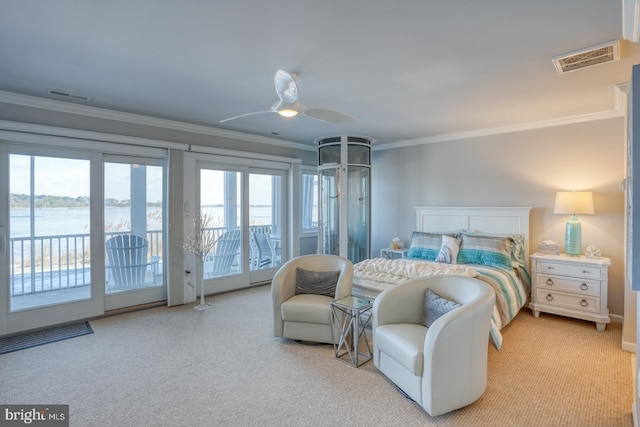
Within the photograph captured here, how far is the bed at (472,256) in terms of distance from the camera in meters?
3.38

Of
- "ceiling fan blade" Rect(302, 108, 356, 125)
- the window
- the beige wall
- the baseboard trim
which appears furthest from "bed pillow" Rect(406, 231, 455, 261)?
"ceiling fan blade" Rect(302, 108, 356, 125)

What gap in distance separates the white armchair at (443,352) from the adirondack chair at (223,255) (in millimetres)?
3237

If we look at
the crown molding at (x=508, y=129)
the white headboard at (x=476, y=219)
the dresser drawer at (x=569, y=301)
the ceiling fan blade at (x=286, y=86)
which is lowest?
the dresser drawer at (x=569, y=301)

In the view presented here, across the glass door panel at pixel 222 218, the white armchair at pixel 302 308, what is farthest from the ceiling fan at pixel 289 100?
the glass door panel at pixel 222 218

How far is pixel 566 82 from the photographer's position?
299 cm

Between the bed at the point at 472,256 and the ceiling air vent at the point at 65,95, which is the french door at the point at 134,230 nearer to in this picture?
the ceiling air vent at the point at 65,95

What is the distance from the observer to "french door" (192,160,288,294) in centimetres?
500

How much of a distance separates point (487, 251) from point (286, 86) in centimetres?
314

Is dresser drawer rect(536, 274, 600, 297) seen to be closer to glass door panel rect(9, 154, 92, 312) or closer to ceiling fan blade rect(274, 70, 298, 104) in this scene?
ceiling fan blade rect(274, 70, 298, 104)

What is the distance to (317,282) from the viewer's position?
11.3ft

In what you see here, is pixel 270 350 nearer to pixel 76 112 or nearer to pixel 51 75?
pixel 51 75

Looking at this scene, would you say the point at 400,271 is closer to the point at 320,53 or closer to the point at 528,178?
the point at 320,53

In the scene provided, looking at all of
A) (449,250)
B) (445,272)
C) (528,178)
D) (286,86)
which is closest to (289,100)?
(286,86)

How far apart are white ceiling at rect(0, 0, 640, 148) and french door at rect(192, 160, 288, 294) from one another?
1.43 meters
